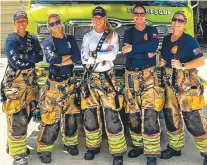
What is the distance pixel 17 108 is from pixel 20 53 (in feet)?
2.12

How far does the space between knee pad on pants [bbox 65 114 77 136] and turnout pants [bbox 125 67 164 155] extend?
74 cm

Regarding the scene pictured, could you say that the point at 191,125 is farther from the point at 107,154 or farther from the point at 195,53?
the point at 107,154

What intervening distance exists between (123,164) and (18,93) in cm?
151

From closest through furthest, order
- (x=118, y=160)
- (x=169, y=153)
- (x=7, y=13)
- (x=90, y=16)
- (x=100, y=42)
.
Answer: (x=100, y=42)
(x=118, y=160)
(x=169, y=153)
(x=90, y=16)
(x=7, y=13)

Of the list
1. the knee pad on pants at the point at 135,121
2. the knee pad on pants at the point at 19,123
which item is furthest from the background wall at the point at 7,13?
the knee pad on pants at the point at 135,121

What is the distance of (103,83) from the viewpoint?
469 cm

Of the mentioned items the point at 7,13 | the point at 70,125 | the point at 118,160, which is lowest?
the point at 118,160

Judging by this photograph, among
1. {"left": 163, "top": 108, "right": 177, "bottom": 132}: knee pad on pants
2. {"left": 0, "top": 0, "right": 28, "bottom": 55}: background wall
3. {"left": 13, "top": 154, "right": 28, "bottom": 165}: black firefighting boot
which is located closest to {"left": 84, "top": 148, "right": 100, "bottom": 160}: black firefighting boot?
{"left": 13, "top": 154, "right": 28, "bottom": 165}: black firefighting boot

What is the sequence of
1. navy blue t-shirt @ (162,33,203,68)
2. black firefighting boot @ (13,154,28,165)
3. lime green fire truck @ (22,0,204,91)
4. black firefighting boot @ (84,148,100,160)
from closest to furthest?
navy blue t-shirt @ (162,33,203,68) → black firefighting boot @ (13,154,28,165) → black firefighting boot @ (84,148,100,160) → lime green fire truck @ (22,0,204,91)

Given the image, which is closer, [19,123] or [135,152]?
[19,123]

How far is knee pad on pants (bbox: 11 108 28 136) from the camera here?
4699 millimetres

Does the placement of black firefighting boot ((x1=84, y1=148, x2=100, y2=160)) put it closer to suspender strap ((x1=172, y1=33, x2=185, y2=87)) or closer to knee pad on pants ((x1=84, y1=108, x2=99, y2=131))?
knee pad on pants ((x1=84, y1=108, x2=99, y2=131))

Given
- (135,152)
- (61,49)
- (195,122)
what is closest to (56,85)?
(61,49)

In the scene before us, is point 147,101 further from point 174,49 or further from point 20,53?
point 20,53
